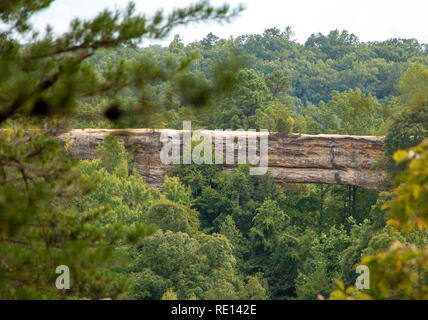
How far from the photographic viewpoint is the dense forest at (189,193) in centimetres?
473

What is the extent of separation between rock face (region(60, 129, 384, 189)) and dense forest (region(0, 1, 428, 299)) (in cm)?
76

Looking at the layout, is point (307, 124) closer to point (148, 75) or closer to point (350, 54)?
point (148, 75)

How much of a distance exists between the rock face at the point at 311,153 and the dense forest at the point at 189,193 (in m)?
0.76

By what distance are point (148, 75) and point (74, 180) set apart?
1.29m

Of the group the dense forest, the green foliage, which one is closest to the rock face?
the dense forest

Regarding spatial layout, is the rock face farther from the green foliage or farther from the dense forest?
the green foliage

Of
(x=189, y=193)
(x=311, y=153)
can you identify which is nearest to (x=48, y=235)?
(x=311, y=153)

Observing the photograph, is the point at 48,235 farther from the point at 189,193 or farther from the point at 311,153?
the point at 189,193

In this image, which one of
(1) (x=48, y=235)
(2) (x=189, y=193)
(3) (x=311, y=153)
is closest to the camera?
(1) (x=48, y=235)

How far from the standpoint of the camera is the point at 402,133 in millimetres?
18141

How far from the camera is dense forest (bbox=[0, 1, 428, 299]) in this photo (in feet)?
15.5

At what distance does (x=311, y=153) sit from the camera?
72.5 feet

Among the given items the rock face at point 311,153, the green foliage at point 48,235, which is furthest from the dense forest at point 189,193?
the rock face at point 311,153

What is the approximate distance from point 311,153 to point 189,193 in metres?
5.57
